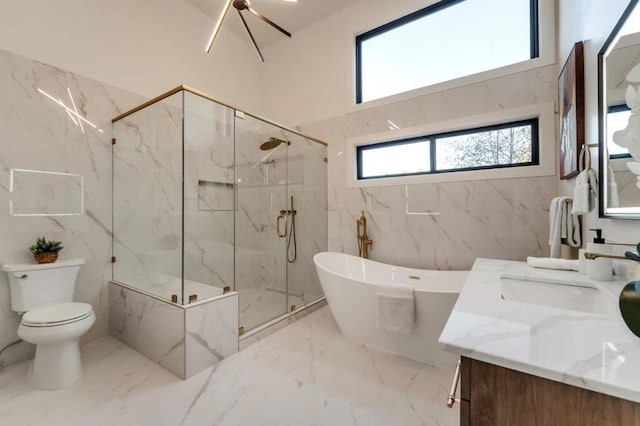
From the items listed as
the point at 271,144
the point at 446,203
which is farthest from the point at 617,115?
the point at 271,144

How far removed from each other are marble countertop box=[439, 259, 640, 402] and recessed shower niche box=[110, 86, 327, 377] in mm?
1837

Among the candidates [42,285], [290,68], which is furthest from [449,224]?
[42,285]

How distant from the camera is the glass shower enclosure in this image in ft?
7.26

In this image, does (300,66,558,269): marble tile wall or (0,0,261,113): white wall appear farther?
(300,66,558,269): marble tile wall

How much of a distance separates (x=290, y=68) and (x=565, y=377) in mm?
4221

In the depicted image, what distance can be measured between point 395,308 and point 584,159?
1.48 meters

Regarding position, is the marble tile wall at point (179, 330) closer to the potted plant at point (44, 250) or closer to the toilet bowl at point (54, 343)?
the toilet bowl at point (54, 343)

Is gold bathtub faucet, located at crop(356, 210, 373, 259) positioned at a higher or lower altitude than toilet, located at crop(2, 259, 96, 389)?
higher

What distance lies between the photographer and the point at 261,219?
3.22 metres

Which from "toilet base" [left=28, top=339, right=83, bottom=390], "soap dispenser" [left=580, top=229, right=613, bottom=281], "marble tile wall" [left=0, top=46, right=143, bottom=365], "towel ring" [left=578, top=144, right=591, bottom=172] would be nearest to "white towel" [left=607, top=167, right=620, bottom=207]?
"soap dispenser" [left=580, top=229, right=613, bottom=281]

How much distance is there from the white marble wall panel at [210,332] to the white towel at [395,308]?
120 cm

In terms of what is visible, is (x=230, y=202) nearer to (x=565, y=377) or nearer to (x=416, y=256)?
(x=416, y=256)

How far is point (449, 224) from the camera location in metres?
2.71

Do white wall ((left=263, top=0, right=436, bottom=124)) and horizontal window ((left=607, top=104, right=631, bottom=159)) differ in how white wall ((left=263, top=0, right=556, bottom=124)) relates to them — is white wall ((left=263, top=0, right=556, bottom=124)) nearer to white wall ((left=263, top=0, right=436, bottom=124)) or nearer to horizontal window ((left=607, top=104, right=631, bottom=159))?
white wall ((left=263, top=0, right=436, bottom=124))
